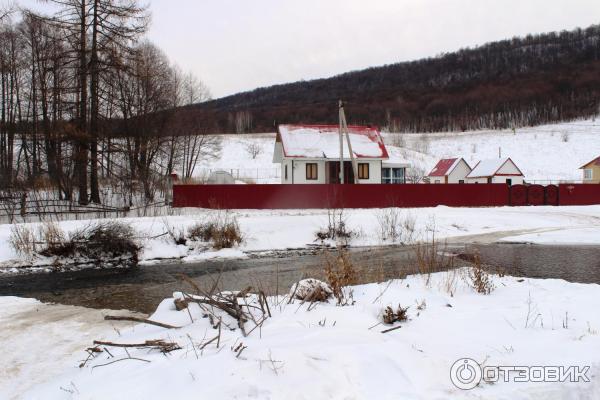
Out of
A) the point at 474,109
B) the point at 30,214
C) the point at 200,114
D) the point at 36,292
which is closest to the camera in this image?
the point at 36,292

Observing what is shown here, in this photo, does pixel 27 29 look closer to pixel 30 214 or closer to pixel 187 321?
pixel 30 214

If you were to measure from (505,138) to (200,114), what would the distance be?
82.9 metres

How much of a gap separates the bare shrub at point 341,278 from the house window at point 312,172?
28.2 meters

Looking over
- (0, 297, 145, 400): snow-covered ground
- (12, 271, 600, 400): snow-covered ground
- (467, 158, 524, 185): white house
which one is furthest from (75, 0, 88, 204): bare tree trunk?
(467, 158, 524, 185): white house

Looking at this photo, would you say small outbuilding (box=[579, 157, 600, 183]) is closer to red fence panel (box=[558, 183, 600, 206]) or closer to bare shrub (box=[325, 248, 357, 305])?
red fence panel (box=[558, 183, 600, 206])

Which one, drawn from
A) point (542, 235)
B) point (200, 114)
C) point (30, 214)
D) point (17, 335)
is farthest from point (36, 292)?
point (200, 114)

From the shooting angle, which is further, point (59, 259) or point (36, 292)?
point (59, 259)

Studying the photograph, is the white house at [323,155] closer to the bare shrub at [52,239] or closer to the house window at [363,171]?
the house window at [363,171]

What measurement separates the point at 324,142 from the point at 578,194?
1934cm

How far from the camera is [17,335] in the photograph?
666cm

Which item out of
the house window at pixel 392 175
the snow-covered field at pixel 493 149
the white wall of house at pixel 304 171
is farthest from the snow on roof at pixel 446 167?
the white wall of house at pixel 304 171

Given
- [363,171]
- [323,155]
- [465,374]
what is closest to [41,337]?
[465,374]

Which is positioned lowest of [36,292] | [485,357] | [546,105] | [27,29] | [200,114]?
[36,292]

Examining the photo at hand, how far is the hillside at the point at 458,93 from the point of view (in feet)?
433
